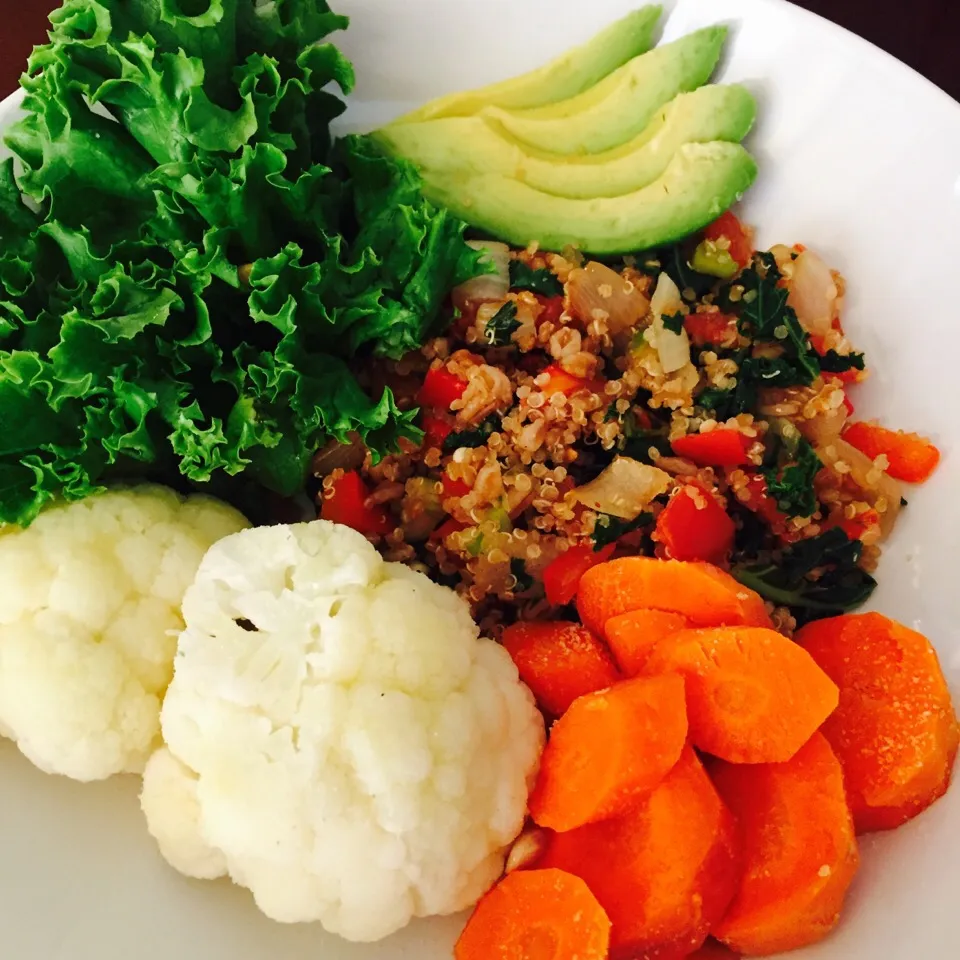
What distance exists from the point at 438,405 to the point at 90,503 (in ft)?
2.01

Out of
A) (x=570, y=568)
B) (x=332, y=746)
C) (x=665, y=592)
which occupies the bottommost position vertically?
(x=332, y=746)

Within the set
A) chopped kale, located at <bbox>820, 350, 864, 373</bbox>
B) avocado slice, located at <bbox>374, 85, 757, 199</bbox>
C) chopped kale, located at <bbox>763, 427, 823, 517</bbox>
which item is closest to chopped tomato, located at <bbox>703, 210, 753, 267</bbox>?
avocado slice, located at <bbox>374, 85, 757, 199</bbox>

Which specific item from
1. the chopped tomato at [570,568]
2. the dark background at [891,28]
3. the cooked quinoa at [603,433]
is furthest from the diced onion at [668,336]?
the dark background at [891,28]

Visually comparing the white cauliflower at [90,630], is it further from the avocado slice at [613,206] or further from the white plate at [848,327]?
the avocado slice at [613,206]

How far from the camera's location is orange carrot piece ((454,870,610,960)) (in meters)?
1.17

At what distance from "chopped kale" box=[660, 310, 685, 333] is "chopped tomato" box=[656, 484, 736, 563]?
292 millimetres

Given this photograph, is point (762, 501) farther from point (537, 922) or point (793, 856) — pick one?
point (537, 922)

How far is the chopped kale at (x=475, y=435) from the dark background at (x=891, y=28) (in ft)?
4.95

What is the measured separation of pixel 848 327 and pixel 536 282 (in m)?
0.61

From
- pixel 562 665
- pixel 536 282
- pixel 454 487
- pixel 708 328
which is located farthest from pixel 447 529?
pixel 708 328

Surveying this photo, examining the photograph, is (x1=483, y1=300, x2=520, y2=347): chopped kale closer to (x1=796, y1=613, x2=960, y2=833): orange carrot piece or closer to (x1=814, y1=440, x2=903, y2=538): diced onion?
(x1=814, y1=440, x2=903, y2=538): diced onion

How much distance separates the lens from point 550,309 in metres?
1.68

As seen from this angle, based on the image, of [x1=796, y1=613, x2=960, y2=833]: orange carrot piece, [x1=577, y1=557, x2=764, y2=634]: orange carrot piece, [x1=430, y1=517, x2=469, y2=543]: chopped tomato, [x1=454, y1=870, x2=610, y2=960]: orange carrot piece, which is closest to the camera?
[x1=454, y1=870, x2=610, y2=960]: orange carrot piece

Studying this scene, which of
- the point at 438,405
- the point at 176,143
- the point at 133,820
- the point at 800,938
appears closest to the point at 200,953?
the point at 133,820
